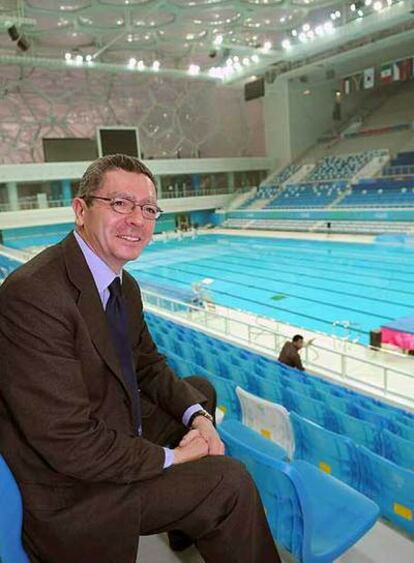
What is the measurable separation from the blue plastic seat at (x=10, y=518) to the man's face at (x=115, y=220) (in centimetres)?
75

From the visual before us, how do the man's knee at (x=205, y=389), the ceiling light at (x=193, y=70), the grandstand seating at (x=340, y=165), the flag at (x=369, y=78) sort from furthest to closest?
the grandstand seating at (x=340, y=165) → the ceiling light at (x=193, y=70) → the flag at (x=369, y=78) → the man's knee at (x=205, y=389)

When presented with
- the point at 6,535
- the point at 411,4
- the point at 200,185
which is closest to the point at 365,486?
the point at 6,535

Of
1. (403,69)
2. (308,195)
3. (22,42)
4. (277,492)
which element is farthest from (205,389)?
(308,195)

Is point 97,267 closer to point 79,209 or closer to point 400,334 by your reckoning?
point 79,209

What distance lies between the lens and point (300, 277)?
46.7ft

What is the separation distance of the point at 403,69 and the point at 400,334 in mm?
19907

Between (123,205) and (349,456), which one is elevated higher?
(123,205)

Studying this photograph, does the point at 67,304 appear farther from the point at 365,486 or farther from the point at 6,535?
the point at 365,486

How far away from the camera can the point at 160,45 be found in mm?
23359

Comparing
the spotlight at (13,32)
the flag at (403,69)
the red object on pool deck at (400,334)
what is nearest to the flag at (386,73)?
the flag at (403,69)

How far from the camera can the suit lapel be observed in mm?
1580

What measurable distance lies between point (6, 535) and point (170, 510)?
0.48 metres

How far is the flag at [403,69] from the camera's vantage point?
72.6ft

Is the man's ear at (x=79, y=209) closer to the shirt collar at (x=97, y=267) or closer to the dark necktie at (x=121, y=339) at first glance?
the shirt collar at (x=97, y=267)
